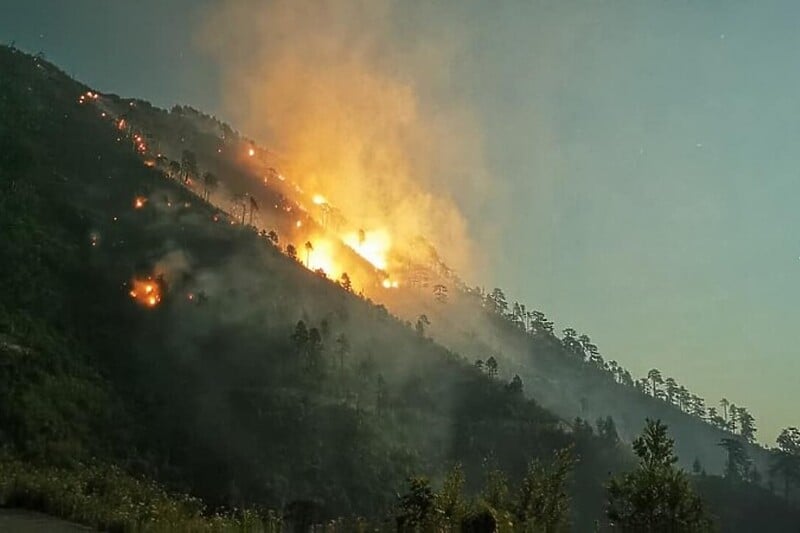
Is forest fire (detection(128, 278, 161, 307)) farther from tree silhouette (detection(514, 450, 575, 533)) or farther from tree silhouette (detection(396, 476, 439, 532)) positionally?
tree silhouette (detection(514, 450, 575, 533))

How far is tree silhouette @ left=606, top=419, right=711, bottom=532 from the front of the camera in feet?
69.5

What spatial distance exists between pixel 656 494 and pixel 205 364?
111735mm

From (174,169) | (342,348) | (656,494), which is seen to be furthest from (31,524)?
(174,169)

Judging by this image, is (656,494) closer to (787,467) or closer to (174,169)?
(787,467)

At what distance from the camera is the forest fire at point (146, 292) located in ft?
439

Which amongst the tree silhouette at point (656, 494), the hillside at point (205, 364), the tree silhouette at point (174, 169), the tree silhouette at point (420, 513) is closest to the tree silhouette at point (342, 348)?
the hillside at point (205, 364)

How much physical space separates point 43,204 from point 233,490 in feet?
240

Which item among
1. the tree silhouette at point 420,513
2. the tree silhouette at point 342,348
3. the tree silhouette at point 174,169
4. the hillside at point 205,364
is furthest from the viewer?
the tree silhouette at point 174,169

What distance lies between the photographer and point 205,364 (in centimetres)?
12612

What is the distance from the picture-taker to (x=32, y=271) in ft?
384

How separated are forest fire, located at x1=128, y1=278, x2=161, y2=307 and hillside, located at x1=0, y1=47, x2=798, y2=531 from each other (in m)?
0.26

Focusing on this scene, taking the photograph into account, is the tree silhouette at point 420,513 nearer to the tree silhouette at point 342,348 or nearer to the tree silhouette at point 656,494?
the tree silhouette at point 656,494

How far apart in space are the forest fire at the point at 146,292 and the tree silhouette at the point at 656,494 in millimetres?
120807

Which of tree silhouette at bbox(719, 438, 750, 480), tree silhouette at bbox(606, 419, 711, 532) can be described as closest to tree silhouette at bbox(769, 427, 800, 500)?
tree silhouette at bbox(719, 438, 750, 480)
